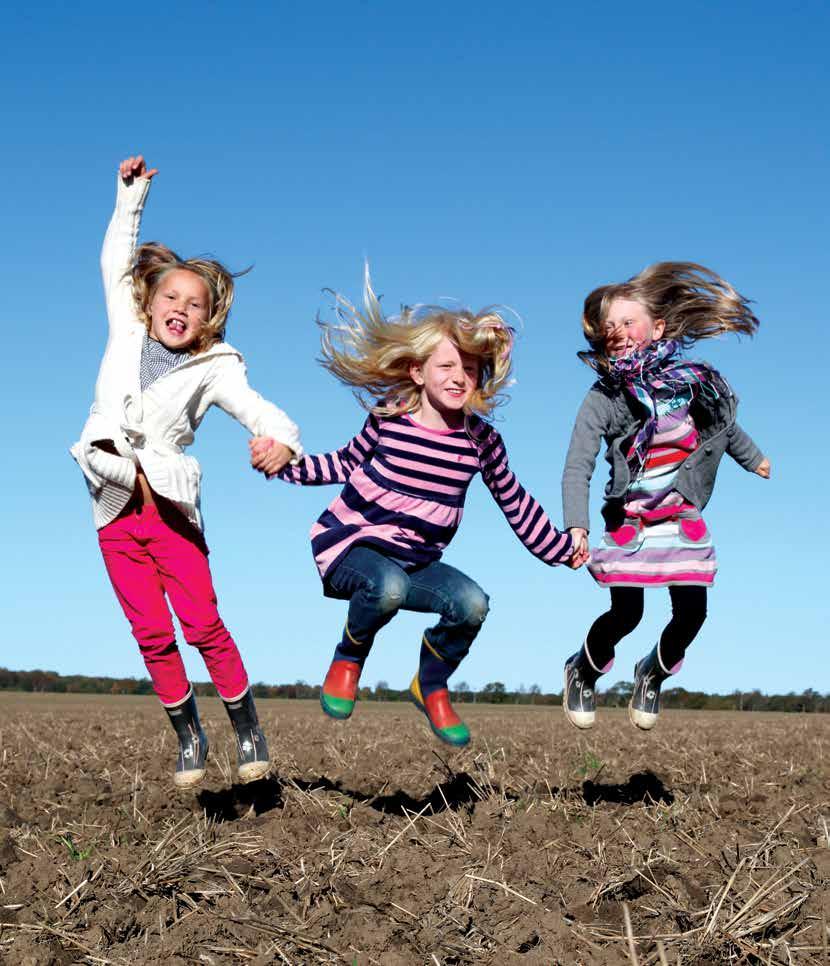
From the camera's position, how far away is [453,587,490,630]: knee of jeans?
6.18m

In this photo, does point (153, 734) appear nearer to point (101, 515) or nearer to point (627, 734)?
point (627, 734)

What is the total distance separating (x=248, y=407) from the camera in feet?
20.5

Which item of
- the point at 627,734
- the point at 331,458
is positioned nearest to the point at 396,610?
the point at 331,458

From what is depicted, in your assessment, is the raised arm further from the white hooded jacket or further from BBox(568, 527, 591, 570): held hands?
BBox(568, 527, 591, 570): held hands

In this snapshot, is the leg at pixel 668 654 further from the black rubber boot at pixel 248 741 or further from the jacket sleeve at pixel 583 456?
the black rubber boot at pixel 248 741

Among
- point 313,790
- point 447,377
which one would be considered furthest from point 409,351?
point 313,790

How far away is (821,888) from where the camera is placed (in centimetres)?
479

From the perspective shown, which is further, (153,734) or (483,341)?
(153,734)

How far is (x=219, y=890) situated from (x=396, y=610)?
1798 millimetres

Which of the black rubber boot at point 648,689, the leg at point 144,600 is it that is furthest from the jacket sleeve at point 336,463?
the black rubber boot at point 648,689

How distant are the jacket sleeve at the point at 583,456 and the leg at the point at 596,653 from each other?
628 mm

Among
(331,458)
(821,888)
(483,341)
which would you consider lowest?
(821,888)

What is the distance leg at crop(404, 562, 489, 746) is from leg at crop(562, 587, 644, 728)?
34.6 inches

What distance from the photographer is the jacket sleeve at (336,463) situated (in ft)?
20.7
